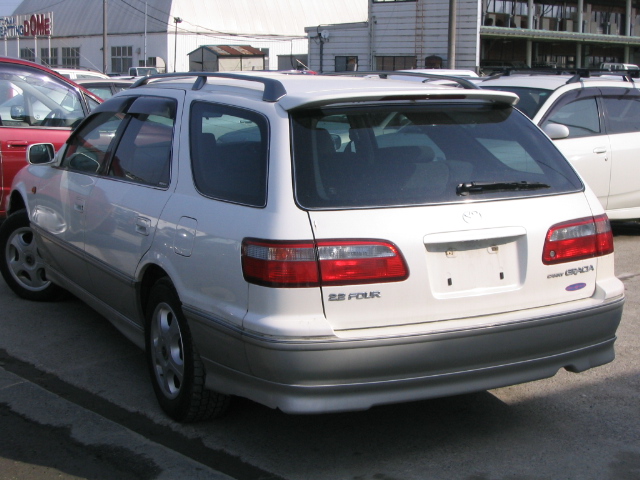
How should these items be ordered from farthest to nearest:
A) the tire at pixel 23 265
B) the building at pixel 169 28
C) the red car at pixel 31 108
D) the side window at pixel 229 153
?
the building at pixel 169 28 < the red car at pixel 31 108 < the tire at pixel 23 265 < the side window at pixel 229 153

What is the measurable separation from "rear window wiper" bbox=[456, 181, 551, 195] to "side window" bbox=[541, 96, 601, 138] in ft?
15.9

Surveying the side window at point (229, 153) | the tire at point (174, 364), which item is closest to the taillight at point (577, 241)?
the side window at point (229, 153)

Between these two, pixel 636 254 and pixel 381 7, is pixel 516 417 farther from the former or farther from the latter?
pixel 381 7

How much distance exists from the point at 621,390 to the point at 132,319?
274 centimetres

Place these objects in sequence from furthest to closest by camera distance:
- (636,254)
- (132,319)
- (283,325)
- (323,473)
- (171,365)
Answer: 1. (636,254)
2. (132,319)
3. (171,365)
4. (323,473)
5. (283,325)

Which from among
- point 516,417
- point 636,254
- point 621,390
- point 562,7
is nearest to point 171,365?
point 516,417

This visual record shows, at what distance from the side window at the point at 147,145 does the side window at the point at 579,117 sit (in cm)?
491

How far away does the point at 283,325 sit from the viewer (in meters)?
3.33

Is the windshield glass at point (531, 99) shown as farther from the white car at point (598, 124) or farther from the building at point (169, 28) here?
the building at point (169, 28)

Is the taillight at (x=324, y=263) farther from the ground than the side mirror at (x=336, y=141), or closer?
closer

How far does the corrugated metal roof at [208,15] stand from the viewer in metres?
54.5

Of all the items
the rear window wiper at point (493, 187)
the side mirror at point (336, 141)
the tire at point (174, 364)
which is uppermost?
the side mirror at point (336, 141)

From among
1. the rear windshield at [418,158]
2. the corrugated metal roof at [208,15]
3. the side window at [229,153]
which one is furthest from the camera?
the corrugated metal roof at [208,15]

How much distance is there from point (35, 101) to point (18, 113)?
0.71ft
